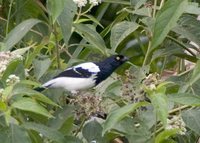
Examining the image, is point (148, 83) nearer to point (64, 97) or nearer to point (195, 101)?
point (195, 101)

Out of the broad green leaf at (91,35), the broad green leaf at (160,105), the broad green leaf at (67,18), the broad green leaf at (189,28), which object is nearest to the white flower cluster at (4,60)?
the broad green leaf at (67,18)

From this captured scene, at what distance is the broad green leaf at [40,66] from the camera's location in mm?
1951

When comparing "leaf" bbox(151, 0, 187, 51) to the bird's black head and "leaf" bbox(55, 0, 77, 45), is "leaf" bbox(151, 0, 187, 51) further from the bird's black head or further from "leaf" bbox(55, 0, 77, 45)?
the bird's black head

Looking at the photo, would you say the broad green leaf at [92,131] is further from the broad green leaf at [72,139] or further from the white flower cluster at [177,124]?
the white flower cluster at [177,124]

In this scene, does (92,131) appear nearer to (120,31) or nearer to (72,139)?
(72,139)

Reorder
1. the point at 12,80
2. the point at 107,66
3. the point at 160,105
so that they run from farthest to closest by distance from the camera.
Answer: the point at 107,66
the point at 12,80
the point at 160,105

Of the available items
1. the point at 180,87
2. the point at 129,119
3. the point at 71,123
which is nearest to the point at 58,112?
the point at 71,123

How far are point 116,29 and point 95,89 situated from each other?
0.57 ft

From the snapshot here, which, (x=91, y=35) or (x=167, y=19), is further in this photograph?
(x=91, y=35)

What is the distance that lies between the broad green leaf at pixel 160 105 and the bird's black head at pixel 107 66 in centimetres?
44

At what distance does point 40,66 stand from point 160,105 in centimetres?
48

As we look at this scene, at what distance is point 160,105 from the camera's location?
1570 mm

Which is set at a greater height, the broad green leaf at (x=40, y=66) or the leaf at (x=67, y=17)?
the leaf at (x=67, y=17)

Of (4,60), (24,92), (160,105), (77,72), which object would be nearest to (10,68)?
(4,60)
